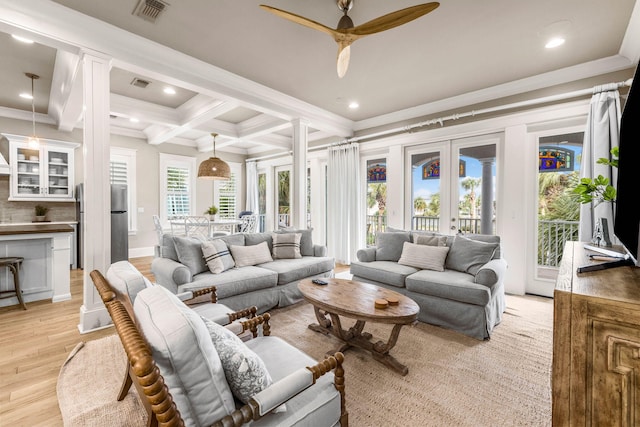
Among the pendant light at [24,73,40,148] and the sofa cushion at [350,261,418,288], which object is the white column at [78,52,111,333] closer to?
the pendant light at [24,73,40,148]

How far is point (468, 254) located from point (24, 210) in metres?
7.25

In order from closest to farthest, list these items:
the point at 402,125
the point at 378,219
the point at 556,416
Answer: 1. the point at 556,416
2. the point at 402,125
3. the point at 378,219

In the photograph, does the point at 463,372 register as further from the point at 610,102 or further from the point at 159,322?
the point at 610,102

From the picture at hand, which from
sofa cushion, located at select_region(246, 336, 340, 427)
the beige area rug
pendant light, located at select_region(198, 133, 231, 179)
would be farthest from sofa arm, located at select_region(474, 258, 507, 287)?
pendant light, located at select_region(198, 133, 231, 179)

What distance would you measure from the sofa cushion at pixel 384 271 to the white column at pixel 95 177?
272 centimetres

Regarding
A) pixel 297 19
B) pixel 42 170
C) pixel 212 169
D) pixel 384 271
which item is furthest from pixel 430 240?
pixel 42 170

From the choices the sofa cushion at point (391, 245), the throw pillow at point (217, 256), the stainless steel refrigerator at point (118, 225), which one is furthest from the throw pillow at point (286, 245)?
the stainless steel refrigerator at point (118, 225)

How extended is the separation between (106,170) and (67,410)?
197 cm

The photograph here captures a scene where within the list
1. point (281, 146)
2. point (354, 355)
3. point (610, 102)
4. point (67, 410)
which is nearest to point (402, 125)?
point (610, 102)

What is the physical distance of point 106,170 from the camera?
8.99 feet

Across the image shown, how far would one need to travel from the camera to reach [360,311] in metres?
2.08

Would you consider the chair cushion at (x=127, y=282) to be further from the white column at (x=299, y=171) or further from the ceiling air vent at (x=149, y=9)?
the white column at (x=299, y=171)

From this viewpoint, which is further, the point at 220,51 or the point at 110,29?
the point at 220,51

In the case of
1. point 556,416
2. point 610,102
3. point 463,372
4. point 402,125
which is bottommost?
point 463,372
